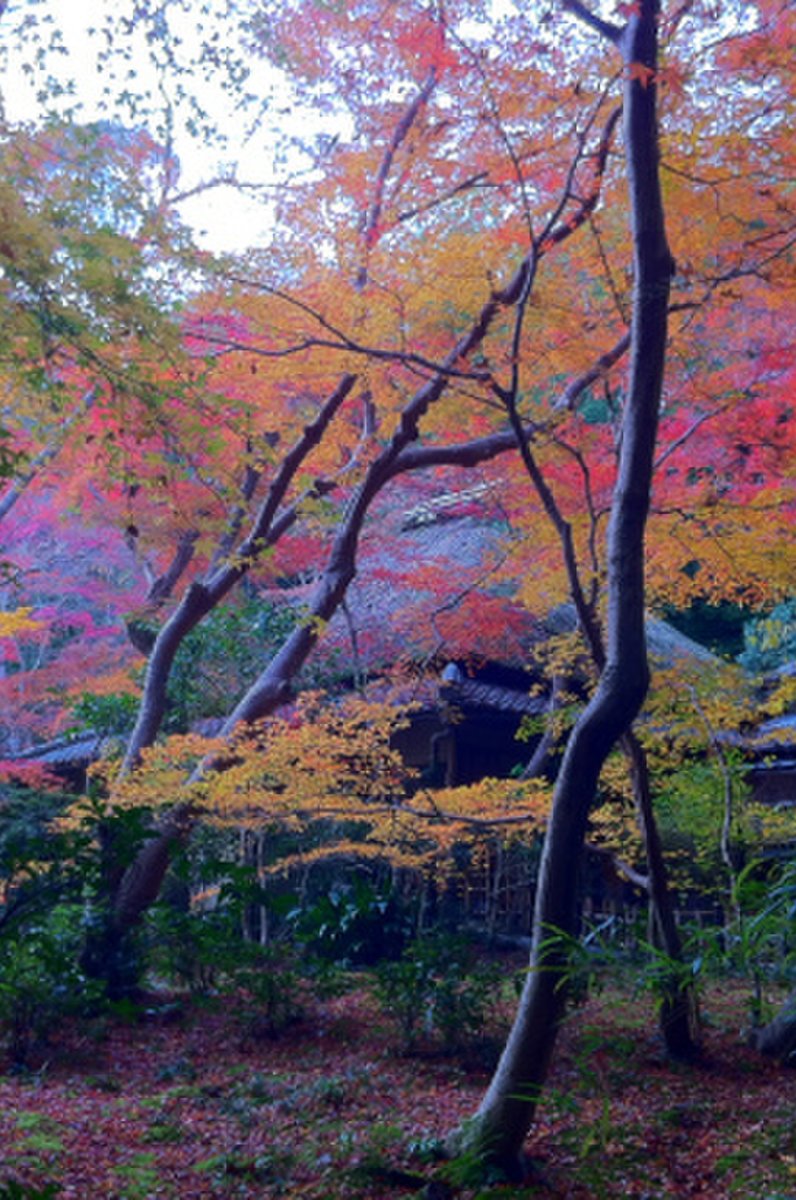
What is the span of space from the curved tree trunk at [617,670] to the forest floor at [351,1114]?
22cm

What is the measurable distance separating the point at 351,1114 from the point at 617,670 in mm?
3183

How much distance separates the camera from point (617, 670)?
157 inches

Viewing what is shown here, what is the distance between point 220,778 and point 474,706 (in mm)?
4583

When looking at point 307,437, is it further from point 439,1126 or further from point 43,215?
point 439,1126

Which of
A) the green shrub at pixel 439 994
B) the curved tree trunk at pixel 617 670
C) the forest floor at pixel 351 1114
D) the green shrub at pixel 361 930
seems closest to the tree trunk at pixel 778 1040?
the forest floor at pixel 351 1114

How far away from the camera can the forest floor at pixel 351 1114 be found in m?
4.27

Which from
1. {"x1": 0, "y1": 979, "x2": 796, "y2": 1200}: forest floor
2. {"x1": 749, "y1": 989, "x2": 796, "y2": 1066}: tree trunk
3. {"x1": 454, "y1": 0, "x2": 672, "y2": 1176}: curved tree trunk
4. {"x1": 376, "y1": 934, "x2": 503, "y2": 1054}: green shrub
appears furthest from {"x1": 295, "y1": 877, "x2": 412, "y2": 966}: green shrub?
{"x1": 454, "y1": 0, "x2": 672, "y2": 1176}: curved tree trunk

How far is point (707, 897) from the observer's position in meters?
11.2

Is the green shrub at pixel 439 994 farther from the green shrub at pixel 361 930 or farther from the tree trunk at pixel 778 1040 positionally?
the green shrub at pixel 361 930

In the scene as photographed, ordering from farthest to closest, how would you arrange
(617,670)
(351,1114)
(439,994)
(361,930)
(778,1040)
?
(361,930)
(439,994)
(778,1040)
(351,1114)
(617,670)

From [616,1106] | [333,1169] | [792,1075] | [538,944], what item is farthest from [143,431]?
[792,1075]

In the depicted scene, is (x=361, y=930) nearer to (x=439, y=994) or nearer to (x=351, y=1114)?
(x=439, y=994)

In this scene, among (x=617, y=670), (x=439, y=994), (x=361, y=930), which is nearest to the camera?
(x=617, y=670)

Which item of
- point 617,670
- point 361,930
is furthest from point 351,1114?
point 361,930
